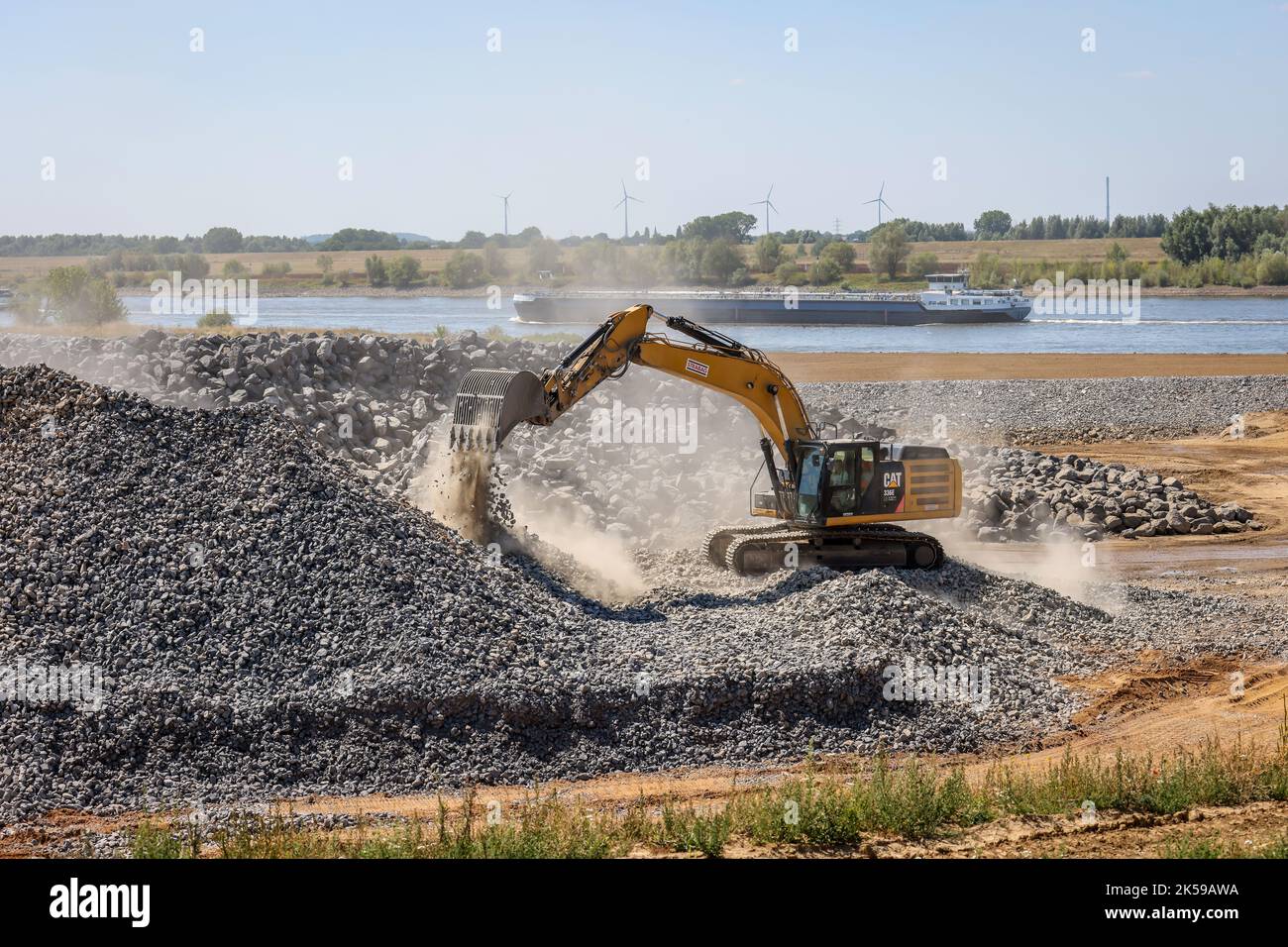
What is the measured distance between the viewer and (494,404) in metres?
14.7

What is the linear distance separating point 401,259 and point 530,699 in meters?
100

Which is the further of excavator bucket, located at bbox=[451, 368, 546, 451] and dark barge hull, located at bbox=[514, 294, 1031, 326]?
dark barge hull, located at bbox=[514, 294, 1031, 326]

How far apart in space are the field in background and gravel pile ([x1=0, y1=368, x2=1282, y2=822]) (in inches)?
3565

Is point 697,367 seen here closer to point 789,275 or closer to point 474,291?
point 789,275

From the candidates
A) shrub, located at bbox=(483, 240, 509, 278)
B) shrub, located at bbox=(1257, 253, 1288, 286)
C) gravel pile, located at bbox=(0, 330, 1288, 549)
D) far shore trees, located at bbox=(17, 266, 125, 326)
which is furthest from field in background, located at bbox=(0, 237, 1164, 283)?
gravel pile, located at bbox=(0, 330, 1288, 549)

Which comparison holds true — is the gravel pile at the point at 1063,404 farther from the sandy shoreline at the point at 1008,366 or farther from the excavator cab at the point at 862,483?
the excavator cab at the point at 862,483

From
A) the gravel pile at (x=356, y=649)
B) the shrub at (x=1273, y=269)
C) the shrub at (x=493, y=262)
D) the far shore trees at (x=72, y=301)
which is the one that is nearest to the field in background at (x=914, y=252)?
the shrub at (x=493, y=262)

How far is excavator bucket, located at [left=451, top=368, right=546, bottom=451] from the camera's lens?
14.5 metres

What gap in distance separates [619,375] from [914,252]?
4223 inches

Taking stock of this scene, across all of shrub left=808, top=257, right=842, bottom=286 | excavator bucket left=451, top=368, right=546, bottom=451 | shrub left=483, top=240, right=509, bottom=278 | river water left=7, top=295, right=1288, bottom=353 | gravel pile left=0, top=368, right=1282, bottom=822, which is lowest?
gravel pile left=0, top=368, right=1282, bottom=822

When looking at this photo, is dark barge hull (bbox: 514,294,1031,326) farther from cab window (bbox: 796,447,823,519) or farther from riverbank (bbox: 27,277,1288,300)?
cab window (bbox: 796,447,823,519)
